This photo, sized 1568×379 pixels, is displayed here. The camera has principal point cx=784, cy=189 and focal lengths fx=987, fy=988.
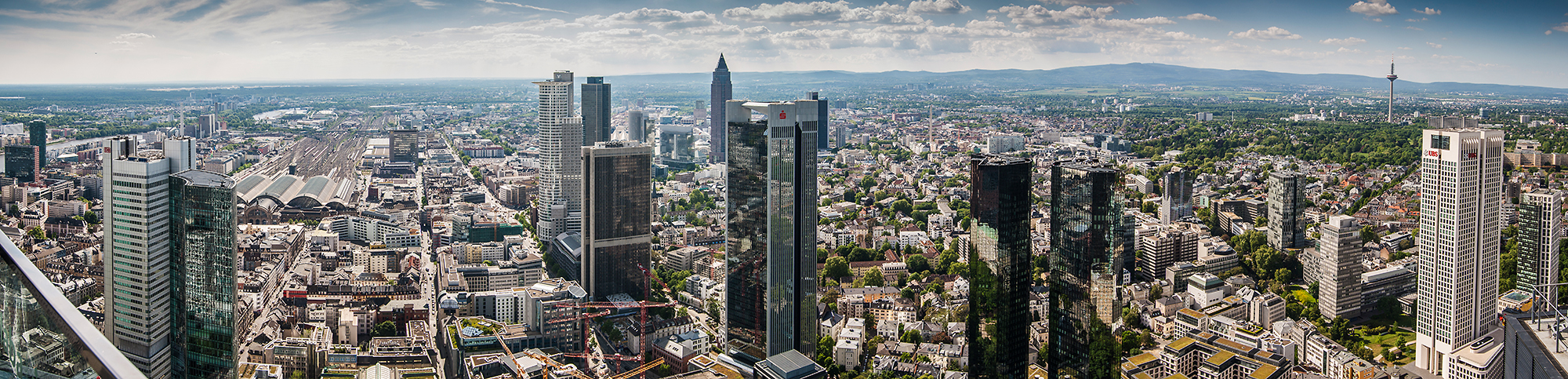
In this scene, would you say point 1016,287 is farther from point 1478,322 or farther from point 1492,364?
point 1478,322

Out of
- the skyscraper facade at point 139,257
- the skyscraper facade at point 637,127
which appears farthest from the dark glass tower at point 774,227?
the skyscraper facade at point 637,127

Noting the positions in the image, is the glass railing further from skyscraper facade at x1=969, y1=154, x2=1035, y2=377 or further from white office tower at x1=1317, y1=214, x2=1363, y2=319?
white office tower at x1=1317, y1=214, x2=1363, y2=319

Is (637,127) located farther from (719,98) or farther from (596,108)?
(596,108)

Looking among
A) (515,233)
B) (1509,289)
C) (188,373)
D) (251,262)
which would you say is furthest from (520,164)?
(1509,289)

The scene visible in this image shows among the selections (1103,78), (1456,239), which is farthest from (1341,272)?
(1103,78)

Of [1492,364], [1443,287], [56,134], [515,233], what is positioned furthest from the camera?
[56,134]
